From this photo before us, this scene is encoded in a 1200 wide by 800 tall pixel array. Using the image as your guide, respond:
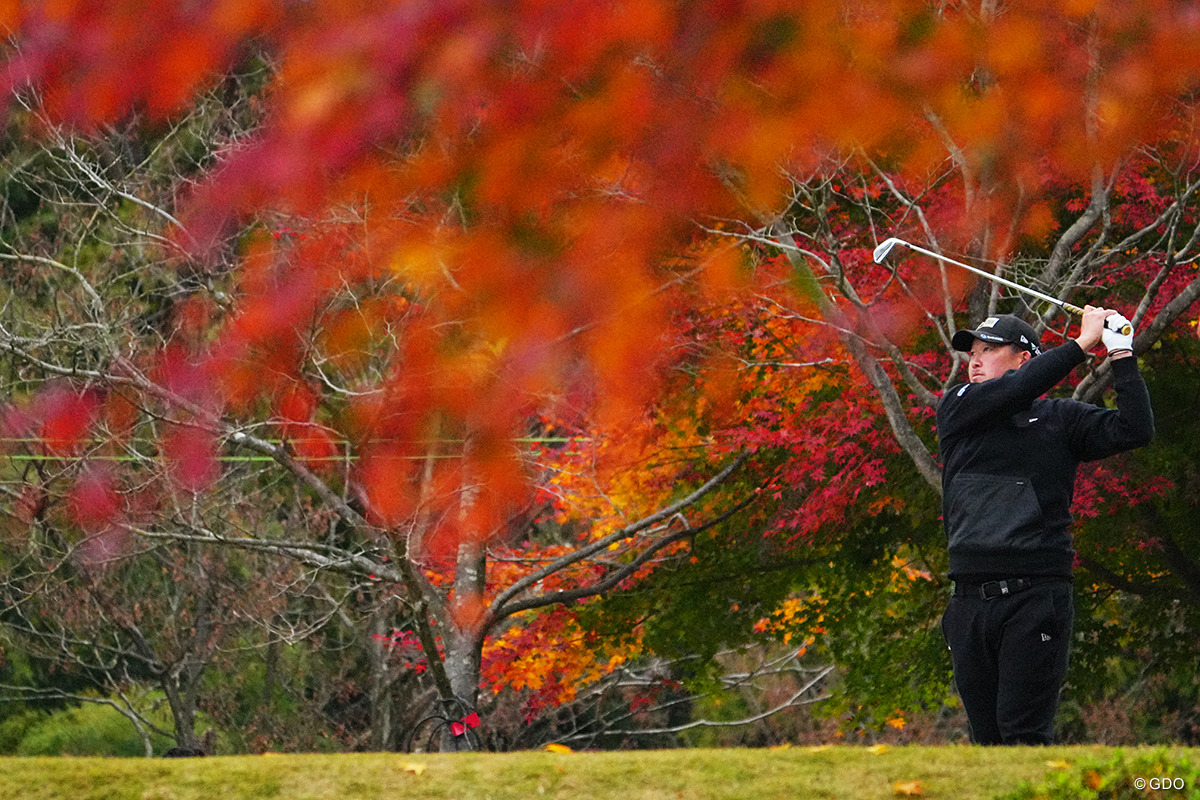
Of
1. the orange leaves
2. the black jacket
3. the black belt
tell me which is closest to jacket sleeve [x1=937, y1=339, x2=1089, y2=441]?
the black jacket

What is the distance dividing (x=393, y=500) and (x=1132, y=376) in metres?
7.60

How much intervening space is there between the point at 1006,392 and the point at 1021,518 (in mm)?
385

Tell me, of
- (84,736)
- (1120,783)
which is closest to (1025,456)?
(1120,783)

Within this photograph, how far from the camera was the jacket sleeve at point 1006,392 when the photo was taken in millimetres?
4059

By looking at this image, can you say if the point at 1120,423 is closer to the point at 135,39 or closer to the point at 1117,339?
the point at 1117,339

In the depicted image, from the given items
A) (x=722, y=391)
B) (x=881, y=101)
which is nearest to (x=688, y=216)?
(x=881, y=101)

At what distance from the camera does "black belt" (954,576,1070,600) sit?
4062 mm

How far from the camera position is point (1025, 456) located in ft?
13.7

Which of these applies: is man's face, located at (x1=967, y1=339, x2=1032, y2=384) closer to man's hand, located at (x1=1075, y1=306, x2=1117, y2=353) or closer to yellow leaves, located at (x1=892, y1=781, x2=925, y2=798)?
man's hand, located at (x1=1075, y1=306, x2=1117, y2=353)

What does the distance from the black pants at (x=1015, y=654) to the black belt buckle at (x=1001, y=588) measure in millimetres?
13

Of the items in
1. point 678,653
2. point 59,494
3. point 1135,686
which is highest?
point 59,494

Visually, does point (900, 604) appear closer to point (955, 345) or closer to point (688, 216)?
point (688, 216)

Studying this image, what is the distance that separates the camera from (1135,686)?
16125 millimetres

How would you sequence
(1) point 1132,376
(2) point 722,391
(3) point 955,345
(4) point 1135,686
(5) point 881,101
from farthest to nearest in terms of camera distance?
(4) point 1135,686 → (2) point 722,391 → (5) point 881,101 → (3) point 955,345 → (1) point 1132,376
